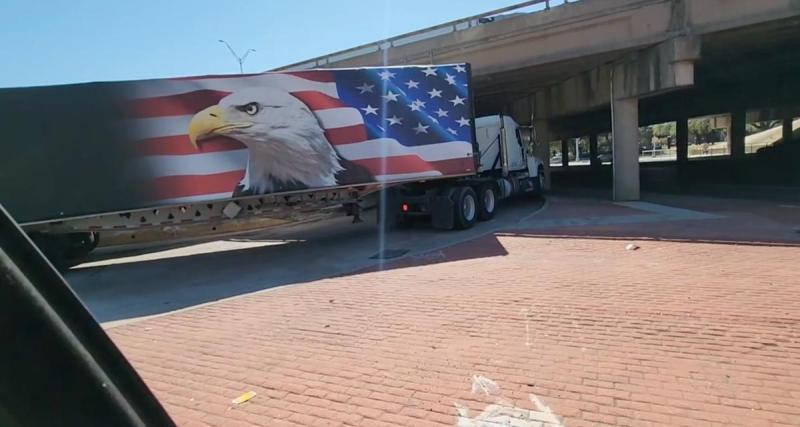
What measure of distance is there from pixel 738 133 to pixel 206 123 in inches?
1875

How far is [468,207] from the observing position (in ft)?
47.8

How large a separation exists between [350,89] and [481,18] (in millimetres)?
9007

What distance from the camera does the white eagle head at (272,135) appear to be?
10320mm

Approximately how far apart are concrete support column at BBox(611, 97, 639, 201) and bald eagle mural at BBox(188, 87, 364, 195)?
39.8 ft

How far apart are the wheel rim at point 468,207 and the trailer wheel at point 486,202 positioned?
0.56 m

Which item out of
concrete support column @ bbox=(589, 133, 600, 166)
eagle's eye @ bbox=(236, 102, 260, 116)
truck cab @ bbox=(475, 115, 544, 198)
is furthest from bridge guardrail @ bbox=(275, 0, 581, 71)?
concrete support column @ bbox=(589, 133, 600, 166)

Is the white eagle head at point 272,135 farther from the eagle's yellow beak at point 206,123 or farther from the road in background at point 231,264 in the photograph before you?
the road in background at point 231,264

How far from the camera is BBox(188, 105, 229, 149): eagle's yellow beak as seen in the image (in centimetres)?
1006

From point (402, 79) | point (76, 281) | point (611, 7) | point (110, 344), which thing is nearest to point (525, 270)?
point (402, 79)

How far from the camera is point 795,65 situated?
24.0m

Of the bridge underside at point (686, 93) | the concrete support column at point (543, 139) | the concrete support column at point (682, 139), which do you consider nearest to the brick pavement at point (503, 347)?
the bridge underside at point (686, 93)

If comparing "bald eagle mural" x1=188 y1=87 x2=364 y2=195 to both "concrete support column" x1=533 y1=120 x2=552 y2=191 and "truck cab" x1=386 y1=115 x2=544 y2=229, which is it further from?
"concrete support column" x1=533 y1=120 x2=552 y2=191

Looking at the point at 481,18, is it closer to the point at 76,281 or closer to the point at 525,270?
the point at 525,270

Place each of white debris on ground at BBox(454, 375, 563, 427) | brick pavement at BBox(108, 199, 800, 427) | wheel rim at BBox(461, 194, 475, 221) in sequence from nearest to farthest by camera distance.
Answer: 1. white debris on ground at BBox(454, 375, 563, 427)
2. brick pavement at BBox(108, 199, 800, 427)
3. wheel rim at BBox(461, 194, 475, 221)
